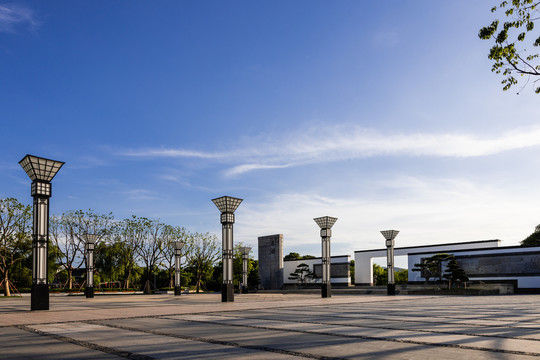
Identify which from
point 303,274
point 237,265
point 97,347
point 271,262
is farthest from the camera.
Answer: point 237,265

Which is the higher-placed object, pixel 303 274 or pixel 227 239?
pixel 227 239

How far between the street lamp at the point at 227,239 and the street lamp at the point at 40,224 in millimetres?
7699

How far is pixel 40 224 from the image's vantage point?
52.3 feet

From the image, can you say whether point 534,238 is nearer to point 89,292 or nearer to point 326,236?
point 326,236

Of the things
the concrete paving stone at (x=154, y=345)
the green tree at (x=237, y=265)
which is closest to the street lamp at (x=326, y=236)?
the concrete paving stone at (x=154, y=345)

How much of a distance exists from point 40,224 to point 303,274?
3640cm

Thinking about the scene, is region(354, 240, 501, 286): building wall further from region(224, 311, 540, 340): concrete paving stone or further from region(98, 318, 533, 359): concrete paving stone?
region(98, 318, 533, 359): concrete paving stone

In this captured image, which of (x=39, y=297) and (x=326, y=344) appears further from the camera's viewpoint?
(x=39, y=297)

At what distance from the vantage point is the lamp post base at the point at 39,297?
50.5 ft

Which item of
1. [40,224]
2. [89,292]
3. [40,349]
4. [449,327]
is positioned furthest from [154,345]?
[89,292]

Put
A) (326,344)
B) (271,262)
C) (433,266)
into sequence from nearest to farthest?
(326,344) < (433,266) < (271,262)

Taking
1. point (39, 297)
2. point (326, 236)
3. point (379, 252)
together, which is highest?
point (326, 236)

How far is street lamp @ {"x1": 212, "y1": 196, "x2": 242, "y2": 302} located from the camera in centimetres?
2122

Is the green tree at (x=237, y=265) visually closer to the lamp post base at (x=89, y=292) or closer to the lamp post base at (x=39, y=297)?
the lamp post base at (x=89, y=292)
